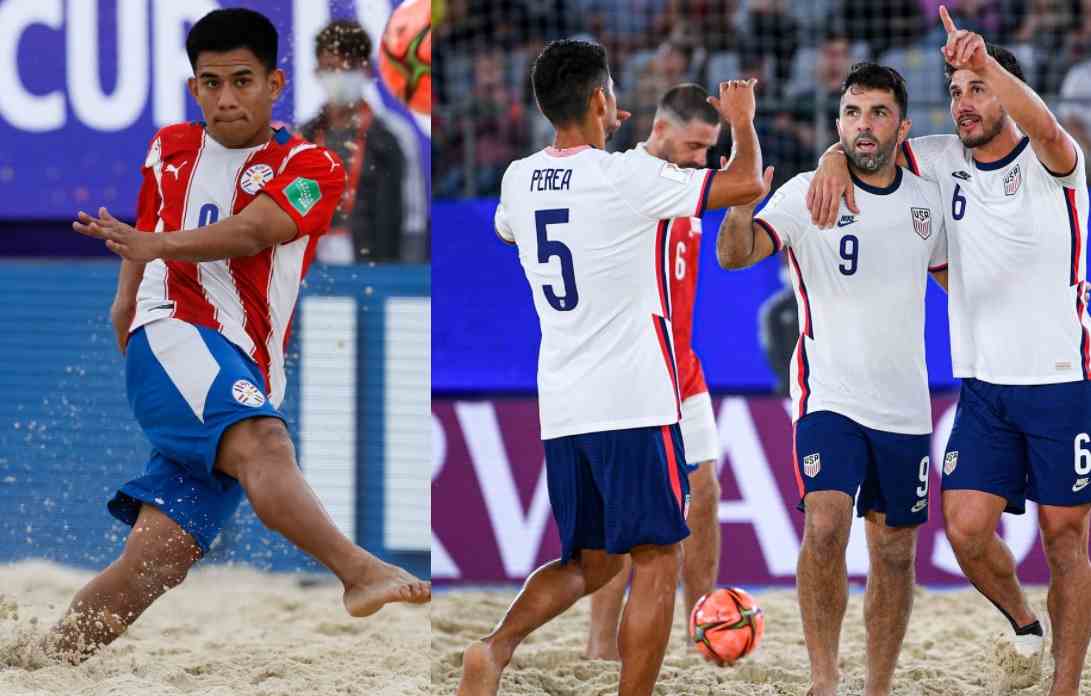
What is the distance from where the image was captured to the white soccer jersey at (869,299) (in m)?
5.58

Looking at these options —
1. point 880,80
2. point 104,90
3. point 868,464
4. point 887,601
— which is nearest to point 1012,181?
point 880,80

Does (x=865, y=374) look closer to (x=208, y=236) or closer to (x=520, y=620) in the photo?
(x=520, y=620)

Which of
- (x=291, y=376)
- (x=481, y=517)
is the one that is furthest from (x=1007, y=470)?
(x=481, y=517)

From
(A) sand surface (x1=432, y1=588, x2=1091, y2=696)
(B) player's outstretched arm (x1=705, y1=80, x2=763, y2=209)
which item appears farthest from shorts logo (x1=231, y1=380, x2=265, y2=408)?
(B) player's outstretched arm (x1=705, y1=80, x2=763, y2=209)

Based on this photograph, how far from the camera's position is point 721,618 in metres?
5.70

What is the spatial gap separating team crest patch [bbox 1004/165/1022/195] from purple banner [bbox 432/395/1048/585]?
3.49 metres

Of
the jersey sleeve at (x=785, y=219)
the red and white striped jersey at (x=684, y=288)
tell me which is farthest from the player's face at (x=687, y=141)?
the jersey sleeve at (x=785, y=219)

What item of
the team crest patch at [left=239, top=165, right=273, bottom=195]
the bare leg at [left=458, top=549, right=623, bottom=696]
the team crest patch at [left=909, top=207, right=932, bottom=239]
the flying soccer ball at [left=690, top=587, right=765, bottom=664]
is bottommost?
the flying soccer ball at [left=690, top=587, right=765, bottom=664]

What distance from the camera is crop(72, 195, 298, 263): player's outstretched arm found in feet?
16.0

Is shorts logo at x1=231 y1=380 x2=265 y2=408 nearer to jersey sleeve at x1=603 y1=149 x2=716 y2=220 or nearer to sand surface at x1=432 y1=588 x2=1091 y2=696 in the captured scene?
jersey sleeve at x1=603 y1=149 x2=716 y2=220

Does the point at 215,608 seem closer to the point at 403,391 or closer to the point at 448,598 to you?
the point at 403,391

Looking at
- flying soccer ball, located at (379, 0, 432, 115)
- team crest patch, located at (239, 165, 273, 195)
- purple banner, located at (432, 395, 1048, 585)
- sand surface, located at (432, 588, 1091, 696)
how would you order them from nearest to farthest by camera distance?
1. team crest patch, located at (239, 165, 273, 195)
2. sand surface, located at (432, 588, 1091, 696)
3. flying soccer ball, located at (379, 0, 432, 115)
4. purple banner, located at (432, 395, 1048, 585)

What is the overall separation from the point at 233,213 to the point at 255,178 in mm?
150

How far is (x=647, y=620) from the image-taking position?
190 inches
